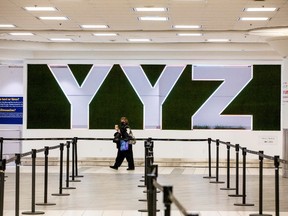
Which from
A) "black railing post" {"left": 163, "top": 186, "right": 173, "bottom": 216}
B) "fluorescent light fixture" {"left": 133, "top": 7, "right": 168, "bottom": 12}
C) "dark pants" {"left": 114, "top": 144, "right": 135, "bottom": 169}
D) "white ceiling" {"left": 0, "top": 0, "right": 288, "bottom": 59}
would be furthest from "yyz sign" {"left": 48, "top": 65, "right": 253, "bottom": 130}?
"black railing post" {"left": 163, "top": 186, "right": 173, "bottom": 216}

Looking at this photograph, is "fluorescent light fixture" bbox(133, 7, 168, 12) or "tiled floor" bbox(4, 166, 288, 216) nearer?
"tiled floor" bbox(4, 166, 288, 216)

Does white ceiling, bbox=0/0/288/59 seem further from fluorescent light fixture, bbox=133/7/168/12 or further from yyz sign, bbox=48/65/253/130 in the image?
yyz sign, bbox=48/65/253/130

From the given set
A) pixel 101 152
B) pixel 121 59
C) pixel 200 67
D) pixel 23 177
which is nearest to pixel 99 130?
pixel 101 152

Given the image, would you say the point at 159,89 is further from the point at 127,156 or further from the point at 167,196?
the point at 167,196

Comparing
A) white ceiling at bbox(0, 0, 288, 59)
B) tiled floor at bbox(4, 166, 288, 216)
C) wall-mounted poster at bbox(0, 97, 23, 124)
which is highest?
white ceiling at bbox(0, 0, 288, 59)

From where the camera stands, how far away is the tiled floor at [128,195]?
13.3 metres

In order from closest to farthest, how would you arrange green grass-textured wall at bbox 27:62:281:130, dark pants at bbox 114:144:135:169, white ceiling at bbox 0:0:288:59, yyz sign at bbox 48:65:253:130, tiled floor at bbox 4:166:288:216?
1. tiled floor at bbox 4:166:288:216
2. white ceiling at bbox 0:0:288:59
3. dark pants at bbox 114:144:135:169
4. green grass-textured wall at bbox 27:62:281:130
5. yyz sign at bbox 48:65:253:130

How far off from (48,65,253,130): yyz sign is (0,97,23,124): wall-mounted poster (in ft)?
6.72

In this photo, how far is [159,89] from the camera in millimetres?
26344

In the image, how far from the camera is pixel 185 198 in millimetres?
15406

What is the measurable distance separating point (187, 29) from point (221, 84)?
5606 millimetres

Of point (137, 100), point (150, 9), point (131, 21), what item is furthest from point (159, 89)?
point (150, 9)

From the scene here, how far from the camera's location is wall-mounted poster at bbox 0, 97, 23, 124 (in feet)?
90.5

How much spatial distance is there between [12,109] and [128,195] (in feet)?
41.8
